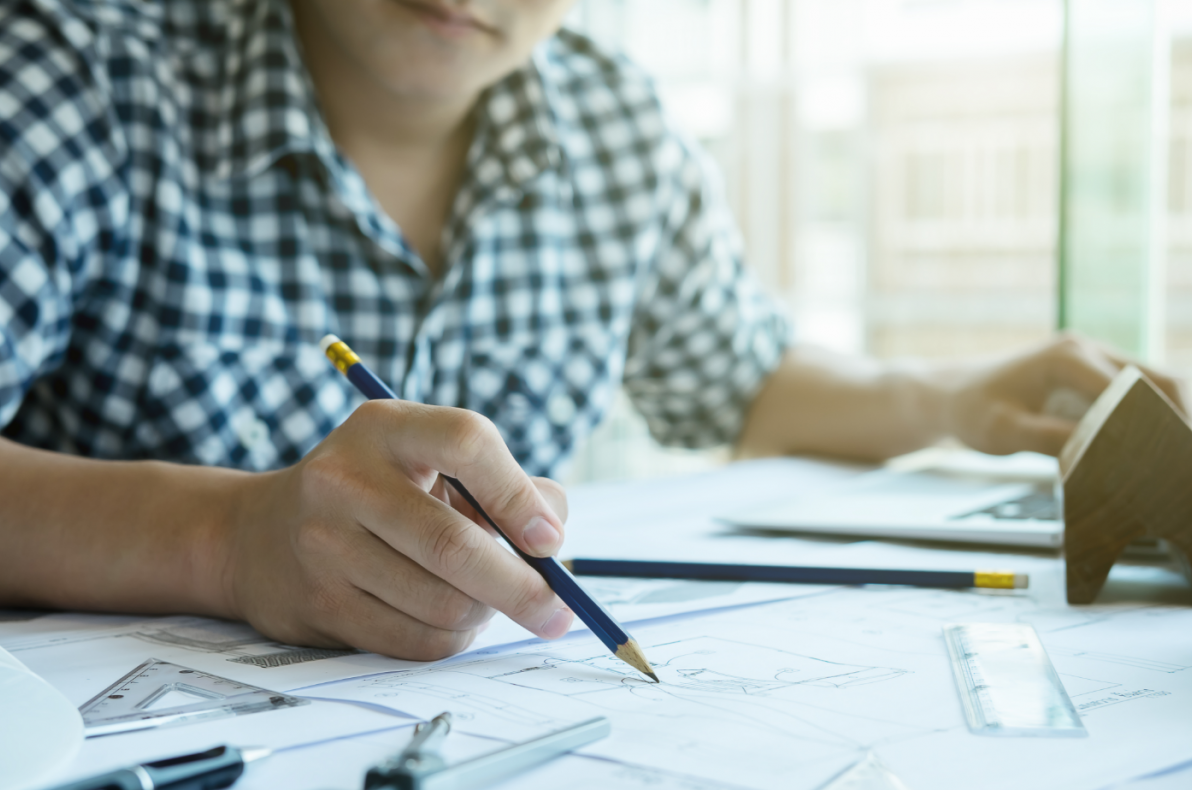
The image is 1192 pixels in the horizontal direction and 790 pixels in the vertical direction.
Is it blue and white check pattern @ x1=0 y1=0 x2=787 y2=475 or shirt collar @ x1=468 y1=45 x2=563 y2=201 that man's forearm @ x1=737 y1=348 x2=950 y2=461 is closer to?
blue and white check pattern @ x1=0 y1=0 x2=787 y2=475

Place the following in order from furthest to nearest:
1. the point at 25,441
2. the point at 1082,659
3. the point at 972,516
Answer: the point at 25,441, the point at 972,516, the point at 1082,659

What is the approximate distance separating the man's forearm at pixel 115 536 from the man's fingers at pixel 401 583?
91 millimetres

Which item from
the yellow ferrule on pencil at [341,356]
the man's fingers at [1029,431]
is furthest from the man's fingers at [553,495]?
the man's fingers at [1029,431]

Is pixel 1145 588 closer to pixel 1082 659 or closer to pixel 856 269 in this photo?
pixel 1082 659

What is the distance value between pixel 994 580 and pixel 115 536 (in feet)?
1.47

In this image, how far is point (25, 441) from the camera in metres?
0.81

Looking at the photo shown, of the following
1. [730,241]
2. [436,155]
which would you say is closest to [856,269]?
[730,241]

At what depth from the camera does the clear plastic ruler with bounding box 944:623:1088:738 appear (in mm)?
343

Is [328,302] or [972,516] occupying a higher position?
[328,302]

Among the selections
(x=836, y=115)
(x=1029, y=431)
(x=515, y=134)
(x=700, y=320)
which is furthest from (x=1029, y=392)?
(x=836, y=115)

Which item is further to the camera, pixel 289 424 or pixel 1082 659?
pixel 289 424

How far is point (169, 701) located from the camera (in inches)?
14.5

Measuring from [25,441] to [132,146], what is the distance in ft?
0.83

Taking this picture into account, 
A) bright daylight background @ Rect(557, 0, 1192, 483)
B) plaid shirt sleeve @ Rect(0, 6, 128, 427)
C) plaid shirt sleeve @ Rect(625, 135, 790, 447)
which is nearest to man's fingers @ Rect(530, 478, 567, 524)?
plaid shirt sleeve @ Rect(0, 6, 128, 427)
